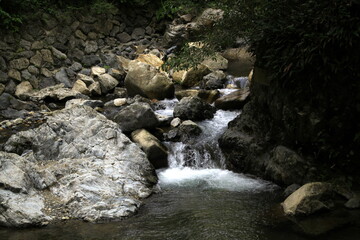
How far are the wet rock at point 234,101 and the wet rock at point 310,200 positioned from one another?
16.1 ft

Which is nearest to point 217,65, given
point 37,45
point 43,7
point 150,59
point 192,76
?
point 192,76

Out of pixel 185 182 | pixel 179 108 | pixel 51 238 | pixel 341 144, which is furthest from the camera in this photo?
pixel 179 108

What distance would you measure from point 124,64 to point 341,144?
10.9 m

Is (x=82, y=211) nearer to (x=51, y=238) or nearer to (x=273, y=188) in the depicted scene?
(x=51, y=238)

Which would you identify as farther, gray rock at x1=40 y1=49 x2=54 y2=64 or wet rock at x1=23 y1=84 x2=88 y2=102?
gray rock at x1=40 y1=49 x2=54 y2=64

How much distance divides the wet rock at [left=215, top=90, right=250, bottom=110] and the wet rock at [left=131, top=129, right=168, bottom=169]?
9.17ft

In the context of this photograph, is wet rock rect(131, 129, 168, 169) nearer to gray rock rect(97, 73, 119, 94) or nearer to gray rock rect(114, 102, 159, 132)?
gray rock rect(114, 102, 159, 132)

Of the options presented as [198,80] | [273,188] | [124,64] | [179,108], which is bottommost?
[273,188]

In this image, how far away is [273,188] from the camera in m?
6.95

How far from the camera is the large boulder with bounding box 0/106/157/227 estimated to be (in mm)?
5980

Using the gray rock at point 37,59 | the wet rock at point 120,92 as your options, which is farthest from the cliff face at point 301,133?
the gray rock at point 37,59

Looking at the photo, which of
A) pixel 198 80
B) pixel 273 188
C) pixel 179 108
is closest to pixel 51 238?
pixel 273 188

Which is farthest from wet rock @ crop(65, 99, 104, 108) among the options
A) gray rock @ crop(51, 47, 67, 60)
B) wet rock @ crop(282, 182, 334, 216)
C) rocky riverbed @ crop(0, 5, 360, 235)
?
wet rock @ crop(282, 182, 334, 216)

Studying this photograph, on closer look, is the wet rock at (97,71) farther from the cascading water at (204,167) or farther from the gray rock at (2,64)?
the cascading water at (204,167)
